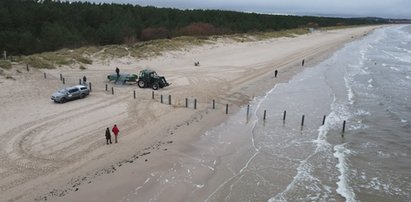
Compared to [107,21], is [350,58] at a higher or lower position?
lower

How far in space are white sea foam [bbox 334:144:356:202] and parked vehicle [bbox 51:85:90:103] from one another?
17.5 m

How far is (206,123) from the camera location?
81.1 feet

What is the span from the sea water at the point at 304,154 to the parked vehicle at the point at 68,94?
Result: 10430mm

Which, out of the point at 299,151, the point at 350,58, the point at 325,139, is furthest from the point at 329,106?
the point at 350,58

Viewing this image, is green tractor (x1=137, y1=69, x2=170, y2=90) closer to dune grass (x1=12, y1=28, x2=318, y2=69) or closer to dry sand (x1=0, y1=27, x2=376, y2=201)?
dry sand (x1=0, y1=27, x2=376, y2=201)

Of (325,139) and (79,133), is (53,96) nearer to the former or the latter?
(79,133)

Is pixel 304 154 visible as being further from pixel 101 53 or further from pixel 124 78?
pixel 101 53

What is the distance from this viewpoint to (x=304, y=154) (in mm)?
20766

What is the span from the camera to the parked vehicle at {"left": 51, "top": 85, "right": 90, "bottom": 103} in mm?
26531

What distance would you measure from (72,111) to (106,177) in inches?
380

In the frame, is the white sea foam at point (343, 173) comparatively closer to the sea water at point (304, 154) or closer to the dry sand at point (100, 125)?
the sea water at point (304, 154)

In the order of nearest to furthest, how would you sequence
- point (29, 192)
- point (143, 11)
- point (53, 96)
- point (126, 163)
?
1. point (29, 192)
2. point (126, 163)
3. point (53, 96)
4. point (143, 11)

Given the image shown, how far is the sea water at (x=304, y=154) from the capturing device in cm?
1656

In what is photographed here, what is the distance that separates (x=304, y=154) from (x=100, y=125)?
11.5m
